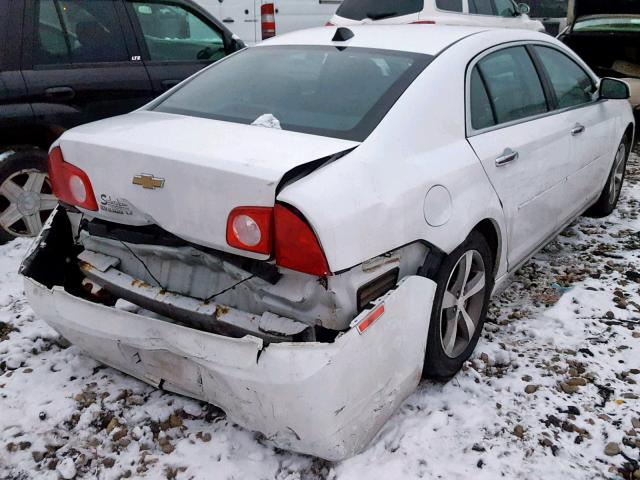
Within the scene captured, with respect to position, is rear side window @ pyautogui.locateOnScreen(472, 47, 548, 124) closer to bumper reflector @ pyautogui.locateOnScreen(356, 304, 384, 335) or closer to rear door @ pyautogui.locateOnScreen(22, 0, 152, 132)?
bumper reflector @ pyautogui.locateOnScreen(356, 304, 384, 335)

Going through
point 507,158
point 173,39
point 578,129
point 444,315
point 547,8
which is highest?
point 173,39

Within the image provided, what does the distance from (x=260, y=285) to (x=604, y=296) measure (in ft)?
7.77

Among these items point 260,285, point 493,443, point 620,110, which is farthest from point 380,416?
point 620,110

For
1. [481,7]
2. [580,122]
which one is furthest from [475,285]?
[481,7]

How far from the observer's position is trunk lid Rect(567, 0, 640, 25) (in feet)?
25.2

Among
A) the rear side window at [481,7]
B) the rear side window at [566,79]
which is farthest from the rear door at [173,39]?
the rear side window at [481,7]

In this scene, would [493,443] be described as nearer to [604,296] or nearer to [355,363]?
[355,363]

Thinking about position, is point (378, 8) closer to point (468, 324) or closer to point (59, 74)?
point (59, 74)

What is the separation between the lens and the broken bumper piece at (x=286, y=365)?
1.91 metres

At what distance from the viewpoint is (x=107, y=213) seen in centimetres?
234

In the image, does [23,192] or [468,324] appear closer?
[468,324]

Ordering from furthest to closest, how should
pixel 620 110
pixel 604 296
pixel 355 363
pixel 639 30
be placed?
pixel 639 30 → pixel 620 110 → pixel 604 296 → pixel 355 363

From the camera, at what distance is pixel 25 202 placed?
13.2 feet

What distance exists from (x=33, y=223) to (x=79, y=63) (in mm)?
1170
